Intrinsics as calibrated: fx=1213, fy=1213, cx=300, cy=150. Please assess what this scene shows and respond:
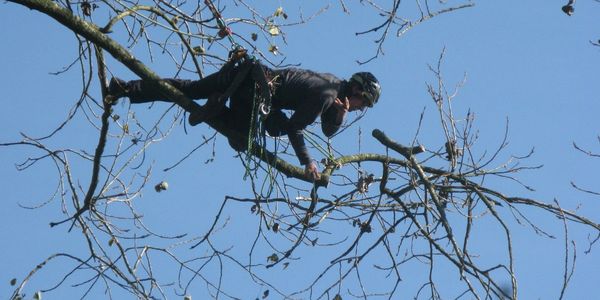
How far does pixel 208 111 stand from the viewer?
6781mm

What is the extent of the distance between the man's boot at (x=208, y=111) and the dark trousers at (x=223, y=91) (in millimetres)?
140

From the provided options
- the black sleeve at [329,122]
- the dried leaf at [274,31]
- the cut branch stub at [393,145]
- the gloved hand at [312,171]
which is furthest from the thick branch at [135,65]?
the dried leaf at [274,31]

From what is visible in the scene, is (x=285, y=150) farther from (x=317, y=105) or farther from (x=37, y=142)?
(x=37, y=142)

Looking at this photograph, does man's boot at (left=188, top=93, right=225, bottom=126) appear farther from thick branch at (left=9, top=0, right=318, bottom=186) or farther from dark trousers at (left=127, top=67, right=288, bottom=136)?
dark trousers at (left=127, top=67, right=288, bottom=136)

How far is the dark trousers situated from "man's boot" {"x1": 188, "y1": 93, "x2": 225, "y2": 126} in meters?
0.14

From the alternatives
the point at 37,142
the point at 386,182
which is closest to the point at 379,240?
the point at 386,182

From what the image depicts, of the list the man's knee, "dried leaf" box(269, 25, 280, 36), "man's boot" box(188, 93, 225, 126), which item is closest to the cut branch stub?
the man's knee

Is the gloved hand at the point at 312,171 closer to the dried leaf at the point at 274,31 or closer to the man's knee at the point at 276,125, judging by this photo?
the man's knee at the point at 276,125

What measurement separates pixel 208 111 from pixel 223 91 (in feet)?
0.83

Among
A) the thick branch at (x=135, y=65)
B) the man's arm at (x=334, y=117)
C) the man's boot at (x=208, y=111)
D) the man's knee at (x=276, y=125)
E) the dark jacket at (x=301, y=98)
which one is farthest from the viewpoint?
the man's arm at (x=334, y=117)

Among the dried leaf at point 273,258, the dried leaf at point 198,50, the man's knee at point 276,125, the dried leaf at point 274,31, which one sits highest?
the dried leaf at point 274,31

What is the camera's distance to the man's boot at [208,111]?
6.75 meters

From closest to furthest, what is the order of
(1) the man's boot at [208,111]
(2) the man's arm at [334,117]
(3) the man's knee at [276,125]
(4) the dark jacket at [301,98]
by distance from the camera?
1. (1) the man's boot at [208,111]
2. (4) the dark jacket at [301,98]
3. (3) the man's knee at [276,125]
4. (2) the man's arm at [334,117]

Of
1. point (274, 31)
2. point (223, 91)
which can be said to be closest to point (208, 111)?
point (223, 91)
